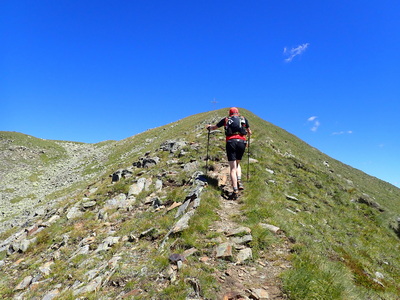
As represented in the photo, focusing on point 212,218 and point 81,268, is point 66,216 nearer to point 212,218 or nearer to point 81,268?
point 81,268

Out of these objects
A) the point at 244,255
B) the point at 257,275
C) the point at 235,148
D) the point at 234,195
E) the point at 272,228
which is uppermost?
the point at 235,148

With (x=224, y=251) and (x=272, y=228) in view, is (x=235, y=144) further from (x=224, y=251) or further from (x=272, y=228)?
(x=224, y=251)

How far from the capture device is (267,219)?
388 inches

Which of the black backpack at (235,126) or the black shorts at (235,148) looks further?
the black backpack at (235,126)

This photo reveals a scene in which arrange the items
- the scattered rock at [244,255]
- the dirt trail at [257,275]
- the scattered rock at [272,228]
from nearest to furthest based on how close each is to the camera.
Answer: the dirt trail at [257,275], the scattered rock at [244,255], the scattered rock at [272,228]

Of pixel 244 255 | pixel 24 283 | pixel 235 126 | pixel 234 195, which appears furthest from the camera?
pixel 235 126

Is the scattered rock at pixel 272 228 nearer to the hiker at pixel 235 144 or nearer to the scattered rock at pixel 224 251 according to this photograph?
the scattered rock at pixel 224 251

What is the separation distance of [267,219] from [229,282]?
3.96m

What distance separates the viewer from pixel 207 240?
28.1ft

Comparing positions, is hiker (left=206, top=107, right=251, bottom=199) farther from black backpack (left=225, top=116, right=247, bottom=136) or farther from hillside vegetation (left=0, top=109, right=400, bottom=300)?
hillside vegetation (left=0, top=109, right=400, bottom=300)

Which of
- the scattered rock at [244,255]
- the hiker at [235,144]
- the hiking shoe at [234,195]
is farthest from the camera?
the hiker at [235,144]

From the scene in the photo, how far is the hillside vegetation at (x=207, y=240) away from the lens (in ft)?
22.0

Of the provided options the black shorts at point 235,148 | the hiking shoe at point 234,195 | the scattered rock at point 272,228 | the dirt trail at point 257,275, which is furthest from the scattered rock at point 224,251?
the black shorts at point 235,148

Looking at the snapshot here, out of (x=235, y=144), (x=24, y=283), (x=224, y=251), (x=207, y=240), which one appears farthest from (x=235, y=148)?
(x=24, y=283)
